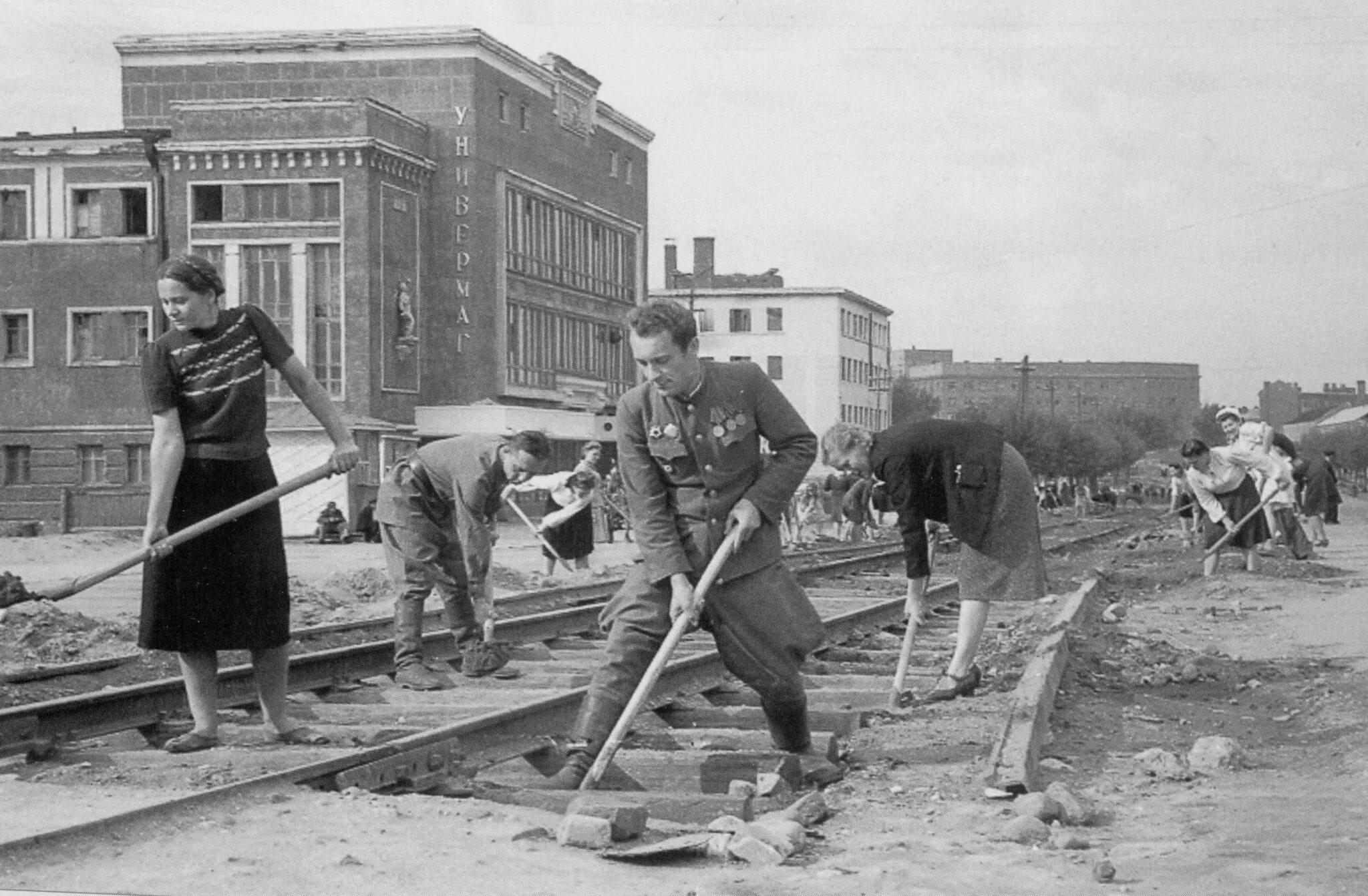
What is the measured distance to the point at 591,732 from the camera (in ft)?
19.2

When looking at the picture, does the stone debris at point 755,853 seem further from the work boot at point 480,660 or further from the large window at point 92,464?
the large window at point 92,464

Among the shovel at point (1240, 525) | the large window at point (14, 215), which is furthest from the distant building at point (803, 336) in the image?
the shovel at point (1240, 525)

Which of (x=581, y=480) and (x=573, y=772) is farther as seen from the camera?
(x=581, y=480)

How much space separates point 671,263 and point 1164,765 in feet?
8.95

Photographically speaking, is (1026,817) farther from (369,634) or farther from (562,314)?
(369,634)

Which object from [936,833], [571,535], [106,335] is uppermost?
[106,335]

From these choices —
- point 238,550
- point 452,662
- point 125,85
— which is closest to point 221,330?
point 238,550

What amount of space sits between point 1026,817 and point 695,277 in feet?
9.61

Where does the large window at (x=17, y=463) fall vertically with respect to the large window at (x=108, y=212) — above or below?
below

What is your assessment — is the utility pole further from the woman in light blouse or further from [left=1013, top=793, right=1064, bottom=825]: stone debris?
the woman in light blouse

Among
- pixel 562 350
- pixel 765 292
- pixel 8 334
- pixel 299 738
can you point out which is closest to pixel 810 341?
pixel 765 292

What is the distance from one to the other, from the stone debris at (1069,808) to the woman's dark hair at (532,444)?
3151 mm

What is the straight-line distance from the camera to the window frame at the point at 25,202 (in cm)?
963

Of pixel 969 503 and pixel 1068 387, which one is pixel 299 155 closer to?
pixel 969 503
